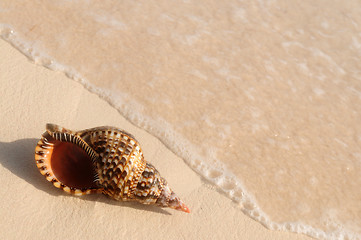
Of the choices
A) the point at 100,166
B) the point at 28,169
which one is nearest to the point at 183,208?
the point at 100,166

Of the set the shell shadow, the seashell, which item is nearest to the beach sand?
the shell shadow

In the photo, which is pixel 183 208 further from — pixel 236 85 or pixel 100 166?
pixel 236 85

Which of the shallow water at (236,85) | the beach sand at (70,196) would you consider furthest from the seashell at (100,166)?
the shallow water at (236,85)

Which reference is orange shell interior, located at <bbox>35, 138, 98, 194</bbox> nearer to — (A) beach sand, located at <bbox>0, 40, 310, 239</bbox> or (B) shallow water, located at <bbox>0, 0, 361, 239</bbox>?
(A) beach sand, located at <bbox>0, 40, 310, 239</bbox>

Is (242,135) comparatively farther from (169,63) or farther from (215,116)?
(169,63)

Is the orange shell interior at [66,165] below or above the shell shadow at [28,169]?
above

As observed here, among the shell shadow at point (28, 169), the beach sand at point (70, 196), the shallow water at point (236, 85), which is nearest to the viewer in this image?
the beach sand at point (70, 196)

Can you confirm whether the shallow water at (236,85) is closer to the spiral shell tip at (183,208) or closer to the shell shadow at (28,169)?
the spiral shell tip at (183,208)
